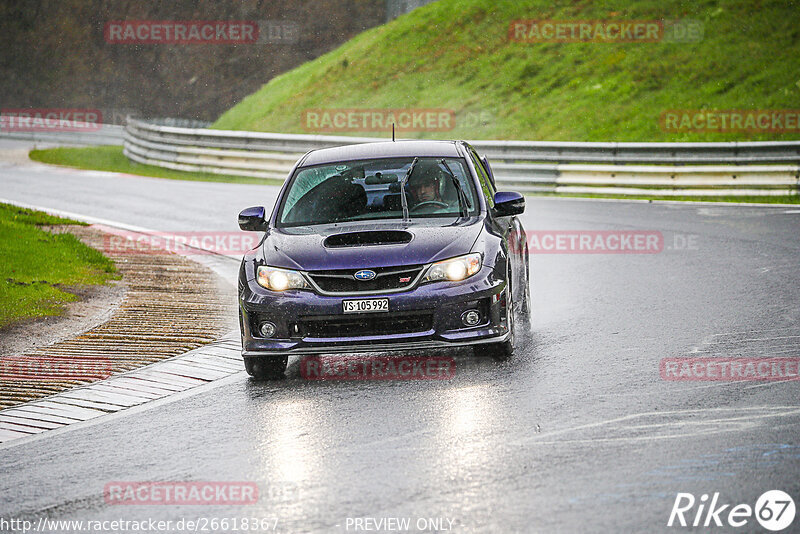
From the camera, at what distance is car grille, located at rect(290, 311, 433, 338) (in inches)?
347

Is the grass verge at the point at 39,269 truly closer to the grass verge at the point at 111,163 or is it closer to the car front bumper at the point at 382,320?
the car front bumper at the point at 382,320

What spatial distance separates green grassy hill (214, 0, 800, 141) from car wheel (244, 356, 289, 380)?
2141 centimetres

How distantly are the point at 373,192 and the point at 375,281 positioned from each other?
1449 millimetres

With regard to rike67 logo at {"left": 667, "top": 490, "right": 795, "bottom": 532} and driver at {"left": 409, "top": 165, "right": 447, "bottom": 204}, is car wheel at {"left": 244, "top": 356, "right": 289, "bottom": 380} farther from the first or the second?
rike67 logo at {"left": 667, "top": 490, "right": 795, "bottom": 532}

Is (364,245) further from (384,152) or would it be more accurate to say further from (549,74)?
(549,74)

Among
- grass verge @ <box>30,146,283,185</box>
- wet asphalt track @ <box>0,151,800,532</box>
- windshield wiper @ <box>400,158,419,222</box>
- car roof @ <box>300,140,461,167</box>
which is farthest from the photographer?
grass verge @ <box>30,146,283,185</box>

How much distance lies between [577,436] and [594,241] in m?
10.0

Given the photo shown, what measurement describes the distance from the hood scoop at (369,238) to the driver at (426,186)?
783 mm

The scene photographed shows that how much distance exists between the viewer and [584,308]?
38.4ft

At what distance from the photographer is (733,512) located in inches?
219

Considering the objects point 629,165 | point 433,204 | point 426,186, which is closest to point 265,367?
point 433,204

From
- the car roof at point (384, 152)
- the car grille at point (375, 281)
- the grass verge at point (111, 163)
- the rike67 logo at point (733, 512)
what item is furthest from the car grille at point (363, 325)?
the grass verge at point (111, 163)

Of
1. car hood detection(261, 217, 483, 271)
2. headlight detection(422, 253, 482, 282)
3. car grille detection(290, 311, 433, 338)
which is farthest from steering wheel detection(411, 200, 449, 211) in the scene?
car grille detection(290, 311, 433, 338)

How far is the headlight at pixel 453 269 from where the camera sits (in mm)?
8922
